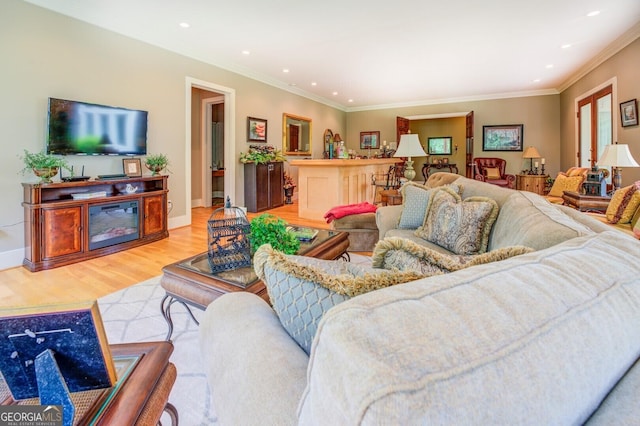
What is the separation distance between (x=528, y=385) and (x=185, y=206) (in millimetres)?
5418

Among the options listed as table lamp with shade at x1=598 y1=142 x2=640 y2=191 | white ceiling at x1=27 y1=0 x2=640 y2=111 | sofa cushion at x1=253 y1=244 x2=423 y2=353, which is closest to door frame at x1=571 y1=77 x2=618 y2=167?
white ceiling at x1=27 y1=0 x2=640 y2=111

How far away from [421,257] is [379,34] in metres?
4.41

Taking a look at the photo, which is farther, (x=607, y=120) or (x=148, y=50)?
(x=607, y=120)

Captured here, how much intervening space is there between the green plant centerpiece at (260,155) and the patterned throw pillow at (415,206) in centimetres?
407

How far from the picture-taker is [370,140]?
32.7 ft

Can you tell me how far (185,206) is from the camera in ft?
17.1

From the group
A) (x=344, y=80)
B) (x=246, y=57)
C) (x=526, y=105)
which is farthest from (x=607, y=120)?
(x=246, y=57)

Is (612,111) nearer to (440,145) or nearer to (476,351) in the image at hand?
(440,145)

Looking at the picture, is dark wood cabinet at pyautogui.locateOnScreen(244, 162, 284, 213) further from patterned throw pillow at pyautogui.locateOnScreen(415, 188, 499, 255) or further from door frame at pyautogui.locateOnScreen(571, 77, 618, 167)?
door frame at pyautogui.locateOnScreen(571, 77, 618, 167)

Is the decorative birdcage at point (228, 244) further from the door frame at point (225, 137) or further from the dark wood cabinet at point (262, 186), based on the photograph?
the dark wood cabinet at point (262, 186)

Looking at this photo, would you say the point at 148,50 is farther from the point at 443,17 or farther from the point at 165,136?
the point at 443,17

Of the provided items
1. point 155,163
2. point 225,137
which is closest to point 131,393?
point 155,163

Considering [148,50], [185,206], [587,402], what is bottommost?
[587,402]

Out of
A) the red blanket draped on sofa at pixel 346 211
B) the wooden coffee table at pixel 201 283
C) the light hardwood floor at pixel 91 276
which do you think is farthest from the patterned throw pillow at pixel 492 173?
the wooden coffee table at pixel 201 283
